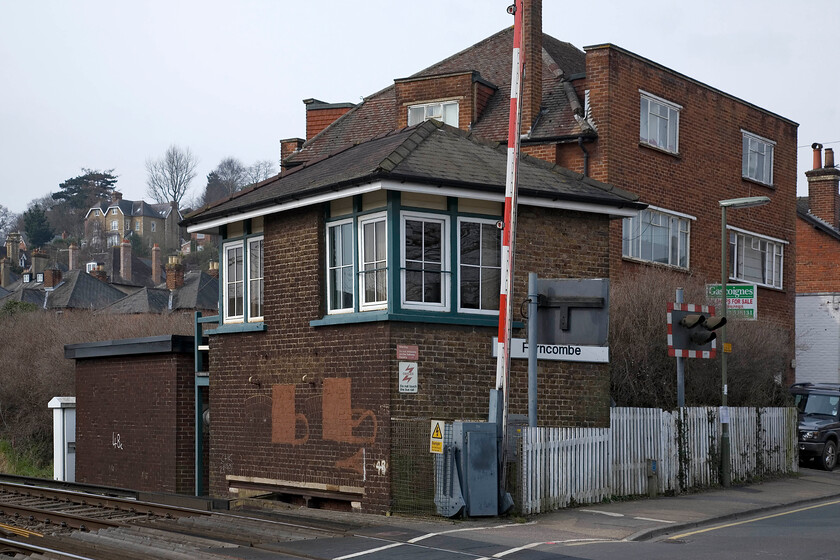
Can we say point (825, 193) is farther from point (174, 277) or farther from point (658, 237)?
point (174, 277)

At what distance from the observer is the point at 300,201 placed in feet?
54.0

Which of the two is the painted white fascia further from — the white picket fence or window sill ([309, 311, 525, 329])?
the white picket fence

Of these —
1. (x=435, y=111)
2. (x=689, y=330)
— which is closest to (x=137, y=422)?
(x=689, y=330)

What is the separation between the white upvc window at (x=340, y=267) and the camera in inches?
639

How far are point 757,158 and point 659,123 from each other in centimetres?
520

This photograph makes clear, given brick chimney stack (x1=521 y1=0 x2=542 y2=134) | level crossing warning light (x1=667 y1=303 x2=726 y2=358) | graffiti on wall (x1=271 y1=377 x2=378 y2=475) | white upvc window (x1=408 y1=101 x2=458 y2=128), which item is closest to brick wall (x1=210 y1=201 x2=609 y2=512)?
graffiti on wall (x1=271 y1=377 x2=378 y2=475)

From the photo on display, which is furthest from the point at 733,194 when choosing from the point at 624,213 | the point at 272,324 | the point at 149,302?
the point at 149,302

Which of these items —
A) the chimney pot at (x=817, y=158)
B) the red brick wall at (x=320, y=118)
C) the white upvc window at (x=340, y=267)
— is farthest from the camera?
the chimney pot at (x=817, y=158)

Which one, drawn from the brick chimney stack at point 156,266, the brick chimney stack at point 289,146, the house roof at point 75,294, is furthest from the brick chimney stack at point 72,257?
the brick chimney stack at point 289,146

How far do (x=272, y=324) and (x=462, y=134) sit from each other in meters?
4.69

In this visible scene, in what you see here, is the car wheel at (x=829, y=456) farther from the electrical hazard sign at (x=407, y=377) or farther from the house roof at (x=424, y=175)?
the electrical hazard sign at (x=407, y=377)

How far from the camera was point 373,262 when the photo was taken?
1580 centimetres

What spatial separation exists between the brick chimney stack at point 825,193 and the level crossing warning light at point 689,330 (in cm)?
2394

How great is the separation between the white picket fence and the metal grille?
129cm
